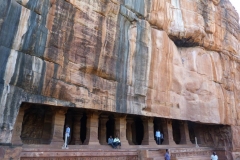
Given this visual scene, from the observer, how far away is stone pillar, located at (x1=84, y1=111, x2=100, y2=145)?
12876mm

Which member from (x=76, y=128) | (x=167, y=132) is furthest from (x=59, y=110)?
(x=167, y=132)

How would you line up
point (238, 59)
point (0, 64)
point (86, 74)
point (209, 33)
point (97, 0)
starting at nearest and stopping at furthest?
1. point (0, 64)
2. point (86, 74)
3. point (97, 0)
4. point (209, 33)
5. point (238, 59)

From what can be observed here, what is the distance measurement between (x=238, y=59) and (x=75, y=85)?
59.8 ft

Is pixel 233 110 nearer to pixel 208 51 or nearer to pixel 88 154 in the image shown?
pixel 208 51

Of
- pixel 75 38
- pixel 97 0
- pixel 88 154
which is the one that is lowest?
pixel 88 154

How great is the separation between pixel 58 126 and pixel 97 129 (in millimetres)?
2485

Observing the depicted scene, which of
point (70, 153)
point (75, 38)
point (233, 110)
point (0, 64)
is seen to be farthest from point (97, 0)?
point (233, 110)

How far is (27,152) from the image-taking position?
937 centimetres

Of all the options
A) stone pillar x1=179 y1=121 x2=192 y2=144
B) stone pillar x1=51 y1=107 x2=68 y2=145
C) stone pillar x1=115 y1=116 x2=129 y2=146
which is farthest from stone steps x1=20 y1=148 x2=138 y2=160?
stone pillar x1=179 y1=121 x2=192 y2=144

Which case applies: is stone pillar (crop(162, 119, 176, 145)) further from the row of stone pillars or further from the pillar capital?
the pillar capital

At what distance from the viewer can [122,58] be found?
1323cm

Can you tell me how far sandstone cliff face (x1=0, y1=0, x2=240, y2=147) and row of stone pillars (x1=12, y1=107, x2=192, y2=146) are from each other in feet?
5.51

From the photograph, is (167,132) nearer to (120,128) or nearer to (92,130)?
(120,128)

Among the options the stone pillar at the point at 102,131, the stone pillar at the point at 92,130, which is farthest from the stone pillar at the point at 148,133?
the stone pillar at the point at 92,130
